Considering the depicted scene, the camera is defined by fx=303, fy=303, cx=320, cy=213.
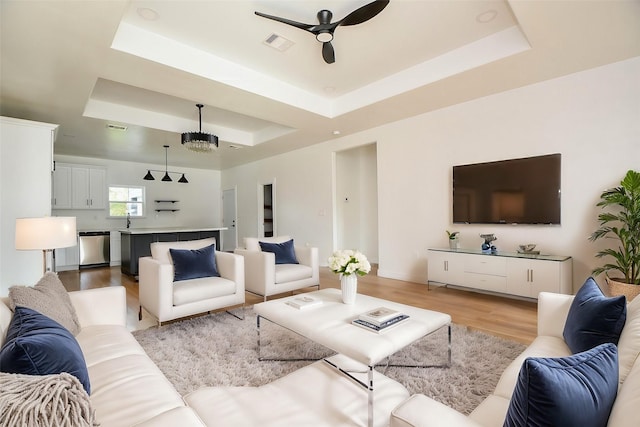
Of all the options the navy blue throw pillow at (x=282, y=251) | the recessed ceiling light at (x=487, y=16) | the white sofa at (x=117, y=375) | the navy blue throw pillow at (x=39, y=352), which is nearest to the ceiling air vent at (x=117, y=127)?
the navy blue throw pillow at (x=282, y=251)

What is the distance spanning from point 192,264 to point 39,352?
2.33 m

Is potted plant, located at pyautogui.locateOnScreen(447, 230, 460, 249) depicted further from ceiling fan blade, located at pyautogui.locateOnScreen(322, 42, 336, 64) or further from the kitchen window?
the kitchen window

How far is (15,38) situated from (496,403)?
13.3 feet

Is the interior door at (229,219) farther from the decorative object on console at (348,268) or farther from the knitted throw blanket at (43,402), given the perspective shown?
the knitted throw blanket at (43,402)

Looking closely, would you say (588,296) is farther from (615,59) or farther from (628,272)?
(615,59)

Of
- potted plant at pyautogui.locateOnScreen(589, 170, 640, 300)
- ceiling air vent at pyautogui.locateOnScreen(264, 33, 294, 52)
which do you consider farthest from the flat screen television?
ceiling air vent at pyautogui.locateOnScreen(264, 33, 294, 52)

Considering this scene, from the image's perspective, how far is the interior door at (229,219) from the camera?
8992mm

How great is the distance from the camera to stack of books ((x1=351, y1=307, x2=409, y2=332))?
1.80m

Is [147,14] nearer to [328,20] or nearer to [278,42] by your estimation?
[278,42]

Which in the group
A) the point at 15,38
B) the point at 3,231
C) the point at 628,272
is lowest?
the point at 628,272

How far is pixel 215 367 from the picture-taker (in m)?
2.14

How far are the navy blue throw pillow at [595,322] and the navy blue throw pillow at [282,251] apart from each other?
10.1 feet

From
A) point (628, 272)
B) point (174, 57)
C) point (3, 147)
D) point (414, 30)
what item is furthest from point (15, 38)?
point (628, 272)

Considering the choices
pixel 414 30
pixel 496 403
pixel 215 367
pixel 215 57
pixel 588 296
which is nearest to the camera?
pixel 496 403
